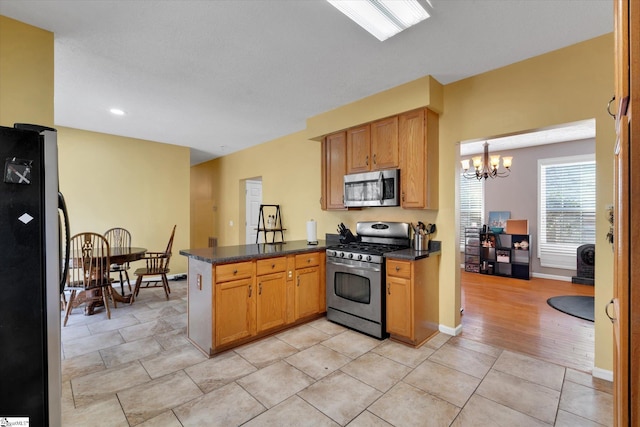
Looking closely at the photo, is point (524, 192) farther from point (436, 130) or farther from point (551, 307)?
point (436, 130)

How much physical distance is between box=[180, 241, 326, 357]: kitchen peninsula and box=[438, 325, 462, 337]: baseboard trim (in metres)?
1.50

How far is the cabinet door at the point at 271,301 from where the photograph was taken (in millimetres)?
3023

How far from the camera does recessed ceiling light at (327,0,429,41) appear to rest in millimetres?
1913

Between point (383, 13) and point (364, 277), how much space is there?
240cm

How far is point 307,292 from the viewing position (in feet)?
11.5

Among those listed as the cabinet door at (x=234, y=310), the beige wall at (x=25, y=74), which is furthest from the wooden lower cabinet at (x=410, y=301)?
the beige wall at (x=25, y=74)

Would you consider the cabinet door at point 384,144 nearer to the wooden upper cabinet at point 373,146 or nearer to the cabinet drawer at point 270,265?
the wooden upper cabinet at point 373,146

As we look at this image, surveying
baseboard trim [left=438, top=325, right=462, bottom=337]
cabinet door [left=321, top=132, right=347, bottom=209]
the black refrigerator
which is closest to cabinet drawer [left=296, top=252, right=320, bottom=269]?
cabinet door [left=321, top=132, right=347, bottom=209]

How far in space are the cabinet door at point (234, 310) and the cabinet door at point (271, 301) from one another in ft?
0.27

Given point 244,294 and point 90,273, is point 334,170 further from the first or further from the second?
point 90,273

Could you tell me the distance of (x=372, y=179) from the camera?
3461 millimetres

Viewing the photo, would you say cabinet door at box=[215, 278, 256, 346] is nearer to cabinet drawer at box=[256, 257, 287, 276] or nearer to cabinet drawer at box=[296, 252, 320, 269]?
cabinet drawer at box=[256, 257, 287, 276]

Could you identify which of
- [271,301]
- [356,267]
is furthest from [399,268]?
[271,301]

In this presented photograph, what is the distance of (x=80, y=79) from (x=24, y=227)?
2.51m
